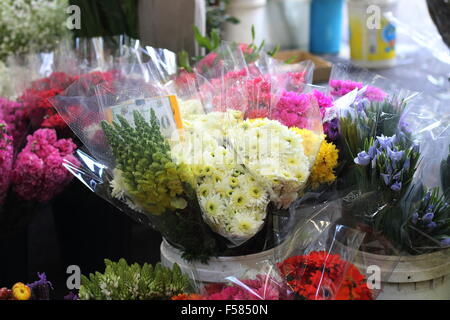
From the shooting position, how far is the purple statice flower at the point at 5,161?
→ 5.11 ft

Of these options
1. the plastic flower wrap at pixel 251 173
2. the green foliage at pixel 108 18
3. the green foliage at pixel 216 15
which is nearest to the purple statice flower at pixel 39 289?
the plastic flower wrap at pixel 251 173

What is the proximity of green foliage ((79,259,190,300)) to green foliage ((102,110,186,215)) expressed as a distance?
15 cm

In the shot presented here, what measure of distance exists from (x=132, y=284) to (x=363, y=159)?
0.51 metres

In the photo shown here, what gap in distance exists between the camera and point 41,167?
5.20 feet

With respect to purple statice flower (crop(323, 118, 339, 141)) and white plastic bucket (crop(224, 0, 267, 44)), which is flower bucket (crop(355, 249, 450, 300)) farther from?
white plastic bucket (crop(224, 0, 267, 44))

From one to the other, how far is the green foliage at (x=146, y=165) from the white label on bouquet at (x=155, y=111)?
32mm

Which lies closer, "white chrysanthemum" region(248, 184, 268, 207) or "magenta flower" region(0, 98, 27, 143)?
"white chrysanthemum" region(248, 184, 268, 207)

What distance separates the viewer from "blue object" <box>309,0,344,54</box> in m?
3.37

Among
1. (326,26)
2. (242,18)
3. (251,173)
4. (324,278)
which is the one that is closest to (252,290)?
(324,278)

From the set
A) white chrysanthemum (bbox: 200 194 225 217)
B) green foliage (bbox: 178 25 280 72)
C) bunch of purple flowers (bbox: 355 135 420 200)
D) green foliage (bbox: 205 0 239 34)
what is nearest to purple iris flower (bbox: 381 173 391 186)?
bunch of purple flowers (bbox: 355 135 420 200)

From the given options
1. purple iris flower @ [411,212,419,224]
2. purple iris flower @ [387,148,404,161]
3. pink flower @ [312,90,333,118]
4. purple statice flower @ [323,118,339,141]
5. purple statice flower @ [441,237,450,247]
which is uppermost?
pink flower @ [312,90,333,118]

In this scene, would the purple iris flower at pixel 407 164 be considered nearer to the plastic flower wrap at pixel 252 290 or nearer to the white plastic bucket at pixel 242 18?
the plastic flower wrap at pixel 252 290
